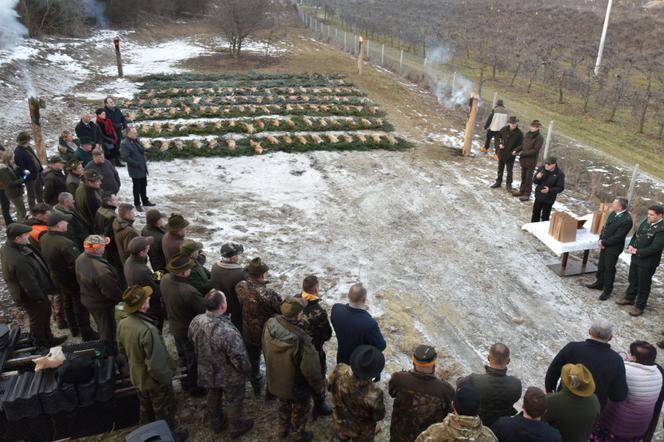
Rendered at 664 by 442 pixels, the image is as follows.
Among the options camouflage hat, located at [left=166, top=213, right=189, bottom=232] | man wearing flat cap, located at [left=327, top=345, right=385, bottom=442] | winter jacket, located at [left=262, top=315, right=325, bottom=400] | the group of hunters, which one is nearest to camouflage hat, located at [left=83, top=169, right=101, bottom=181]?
the group of hunters

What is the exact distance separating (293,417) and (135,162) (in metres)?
6.46

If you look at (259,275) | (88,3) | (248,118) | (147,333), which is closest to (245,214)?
(259,275)

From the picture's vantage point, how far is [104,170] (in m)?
8.24

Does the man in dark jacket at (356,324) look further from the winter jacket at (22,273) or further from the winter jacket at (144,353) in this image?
the winter jacket at (22,273)

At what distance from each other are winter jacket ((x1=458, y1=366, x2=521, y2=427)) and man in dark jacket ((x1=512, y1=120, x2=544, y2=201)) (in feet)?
23.9

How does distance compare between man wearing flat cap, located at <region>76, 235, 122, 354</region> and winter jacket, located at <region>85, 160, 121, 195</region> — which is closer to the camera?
man wearing flat cap, located at <region>76, 235, 122, 354</region>

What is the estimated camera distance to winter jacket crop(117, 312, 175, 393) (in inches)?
172

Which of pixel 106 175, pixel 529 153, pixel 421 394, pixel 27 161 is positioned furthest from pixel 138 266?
pixel 529 153

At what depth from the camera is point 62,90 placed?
17.9 meters

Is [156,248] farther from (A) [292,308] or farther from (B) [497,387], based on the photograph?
(B) [497,387]

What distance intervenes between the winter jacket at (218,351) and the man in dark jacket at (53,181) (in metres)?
4.45

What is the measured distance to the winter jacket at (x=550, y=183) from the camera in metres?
8.86

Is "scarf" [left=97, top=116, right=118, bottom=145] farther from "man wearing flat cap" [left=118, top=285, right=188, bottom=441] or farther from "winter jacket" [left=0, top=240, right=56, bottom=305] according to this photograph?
"man wearing flat cap" [left=118, top=285, right=188, bottom=441]

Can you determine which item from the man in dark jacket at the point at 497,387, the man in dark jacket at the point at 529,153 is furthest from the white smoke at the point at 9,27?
the man in dark jacket at the point at 497,387
